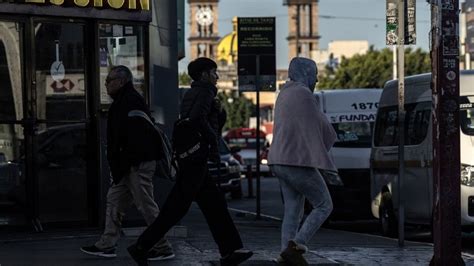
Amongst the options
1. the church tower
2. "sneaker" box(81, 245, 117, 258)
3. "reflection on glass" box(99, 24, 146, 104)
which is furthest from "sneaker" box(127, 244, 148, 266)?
the church tower

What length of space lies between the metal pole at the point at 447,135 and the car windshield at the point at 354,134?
832cm

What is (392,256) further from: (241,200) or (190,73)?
(241,200)

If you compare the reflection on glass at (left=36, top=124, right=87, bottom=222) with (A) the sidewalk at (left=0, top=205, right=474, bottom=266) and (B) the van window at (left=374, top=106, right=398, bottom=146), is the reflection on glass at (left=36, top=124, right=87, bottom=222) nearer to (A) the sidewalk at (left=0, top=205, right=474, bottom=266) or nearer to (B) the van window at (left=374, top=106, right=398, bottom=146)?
(A) the sidewalk at (left=0, top=205, right=474, bottom=266)

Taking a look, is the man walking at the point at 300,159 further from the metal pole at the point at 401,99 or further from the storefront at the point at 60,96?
the storefront at the point at 60,96

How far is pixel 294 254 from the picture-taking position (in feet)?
27.5

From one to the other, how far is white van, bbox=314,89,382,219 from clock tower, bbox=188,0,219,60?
125195mm

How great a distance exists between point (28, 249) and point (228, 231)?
8.11ft

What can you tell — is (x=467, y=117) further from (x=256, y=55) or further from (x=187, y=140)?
(x=256, y=55)

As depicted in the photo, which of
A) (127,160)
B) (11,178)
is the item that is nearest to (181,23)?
(11,178)

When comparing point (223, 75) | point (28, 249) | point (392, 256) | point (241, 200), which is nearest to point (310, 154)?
point (392, 256)

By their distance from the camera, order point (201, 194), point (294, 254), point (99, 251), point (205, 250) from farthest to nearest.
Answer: point (205, 250)
point (99, 251)
point (201, 194)
point (294, 254)

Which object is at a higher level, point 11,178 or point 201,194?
point 201,194

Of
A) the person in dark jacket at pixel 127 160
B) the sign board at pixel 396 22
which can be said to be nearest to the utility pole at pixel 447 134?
the person in dark jacket at pixel 127 160

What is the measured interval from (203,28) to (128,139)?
139222 mm
